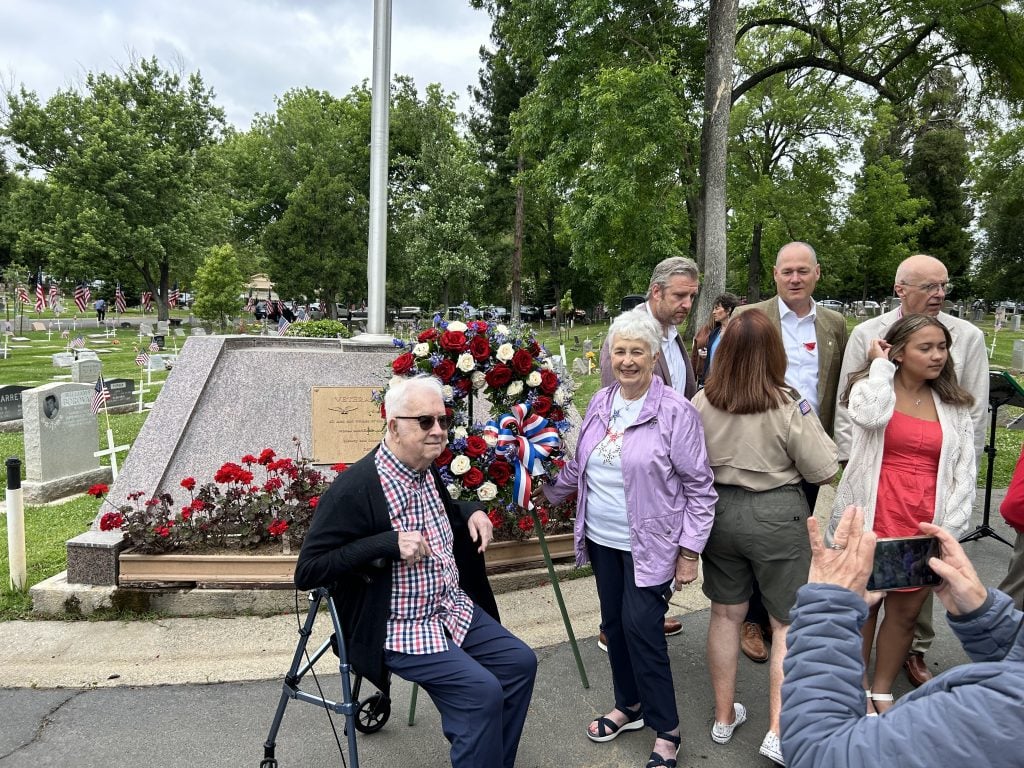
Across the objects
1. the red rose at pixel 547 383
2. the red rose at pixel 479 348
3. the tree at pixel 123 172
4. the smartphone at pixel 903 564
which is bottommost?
the smartphone at pixel 903 564

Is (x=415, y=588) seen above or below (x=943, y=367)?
below

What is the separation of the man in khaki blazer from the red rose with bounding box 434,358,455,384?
180 cm

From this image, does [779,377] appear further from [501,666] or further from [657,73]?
[657,73]

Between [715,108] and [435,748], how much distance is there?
11008 millimetres

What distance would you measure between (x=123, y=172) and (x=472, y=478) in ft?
127

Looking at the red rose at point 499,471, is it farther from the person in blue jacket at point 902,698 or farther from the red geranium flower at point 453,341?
the person in blue jacket at point 902,698

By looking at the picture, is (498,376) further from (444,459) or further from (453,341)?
(444,459)

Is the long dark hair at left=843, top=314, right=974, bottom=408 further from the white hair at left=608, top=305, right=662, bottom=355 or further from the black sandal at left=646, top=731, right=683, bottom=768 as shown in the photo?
the black sandal at left=646, top=731, right=683, bottom=768

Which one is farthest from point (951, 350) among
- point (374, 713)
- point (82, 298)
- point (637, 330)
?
point (82, 298)

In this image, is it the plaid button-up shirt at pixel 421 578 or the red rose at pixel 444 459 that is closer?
the plaid button-up shirt at pixel 421 578

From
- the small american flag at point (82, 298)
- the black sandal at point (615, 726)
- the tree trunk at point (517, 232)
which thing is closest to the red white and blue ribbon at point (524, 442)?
the black sandal at point (615, 726)

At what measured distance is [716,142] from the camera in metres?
11.3

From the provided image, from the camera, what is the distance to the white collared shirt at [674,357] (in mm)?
3855

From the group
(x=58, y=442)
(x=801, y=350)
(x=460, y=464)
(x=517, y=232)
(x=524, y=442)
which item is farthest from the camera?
(x=517, y=232)
